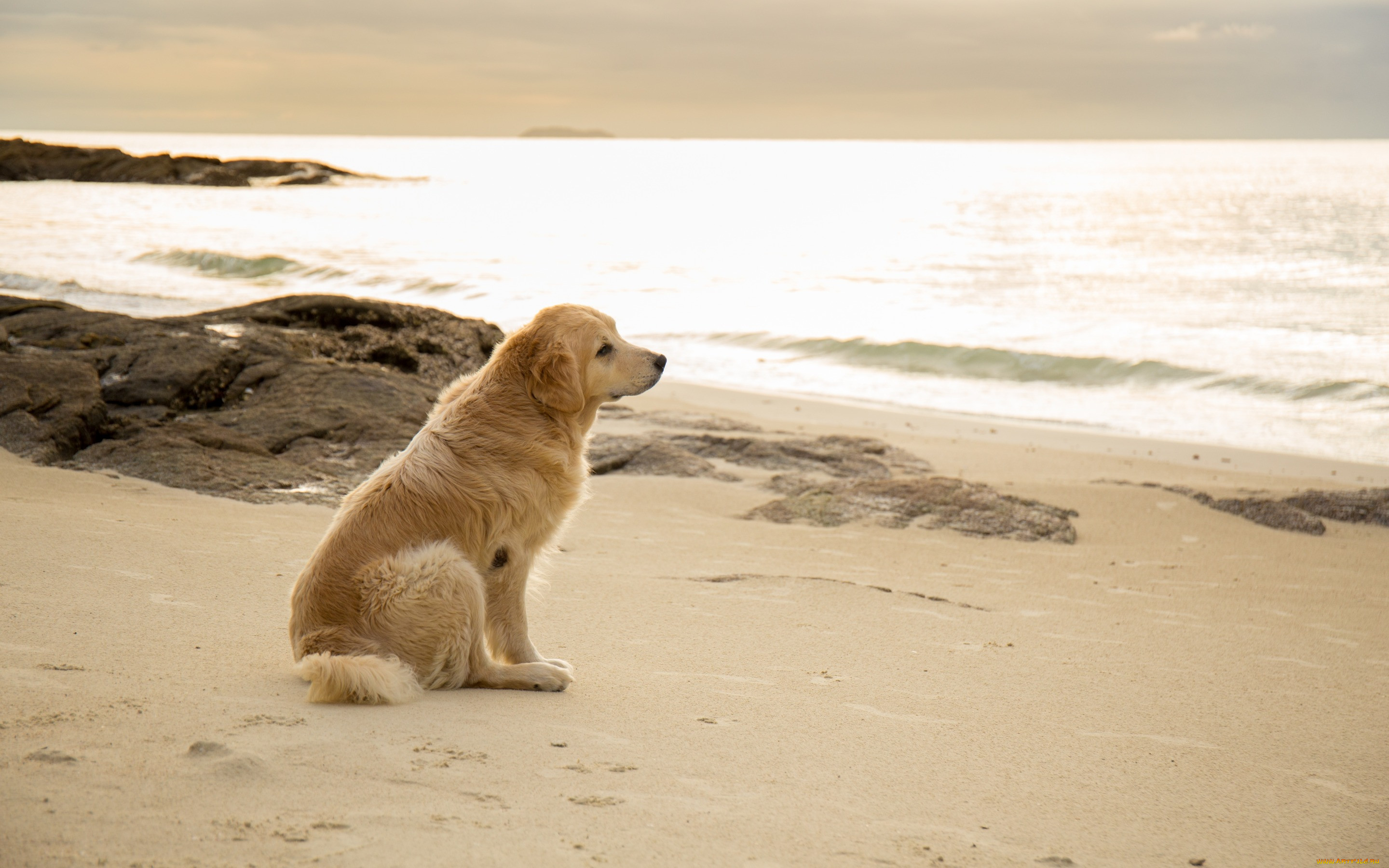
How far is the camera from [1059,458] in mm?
9594

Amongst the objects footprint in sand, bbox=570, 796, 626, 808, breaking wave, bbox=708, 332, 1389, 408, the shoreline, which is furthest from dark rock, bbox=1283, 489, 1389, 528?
breaking wave, bbox=708, 332, 1389, 408

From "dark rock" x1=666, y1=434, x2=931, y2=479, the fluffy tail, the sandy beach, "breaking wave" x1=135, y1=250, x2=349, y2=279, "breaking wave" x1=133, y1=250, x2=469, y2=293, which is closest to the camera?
the sandy beach

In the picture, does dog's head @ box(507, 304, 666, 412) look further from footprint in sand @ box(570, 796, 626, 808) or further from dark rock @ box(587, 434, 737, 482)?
dark rock @ box(587, 434, 737, 482)

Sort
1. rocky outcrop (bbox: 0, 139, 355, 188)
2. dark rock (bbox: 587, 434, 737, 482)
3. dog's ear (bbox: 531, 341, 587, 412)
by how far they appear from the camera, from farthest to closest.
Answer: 1. rocky outcrop (bbox: 0, 139, 355, 188)
2. dark rock (bbox: 587, 434, 737, 482)
3. dog's ear (bbox: 531, 341, 587, 412)

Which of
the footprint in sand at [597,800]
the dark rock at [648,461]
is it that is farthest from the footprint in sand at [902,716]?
the dark rock at [648,461]

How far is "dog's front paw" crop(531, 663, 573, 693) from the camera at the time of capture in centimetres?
368

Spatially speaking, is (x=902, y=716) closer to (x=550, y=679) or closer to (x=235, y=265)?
(x=550, y=679)

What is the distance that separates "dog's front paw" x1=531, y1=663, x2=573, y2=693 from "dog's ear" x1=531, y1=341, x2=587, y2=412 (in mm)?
968

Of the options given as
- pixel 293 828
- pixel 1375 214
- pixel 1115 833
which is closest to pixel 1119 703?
pixel 1115 833

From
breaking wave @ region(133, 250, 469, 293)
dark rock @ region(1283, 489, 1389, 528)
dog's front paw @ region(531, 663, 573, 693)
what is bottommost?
dog's front paw @ region(531, 663, 573, 693)

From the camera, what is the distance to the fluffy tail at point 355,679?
10.4ft

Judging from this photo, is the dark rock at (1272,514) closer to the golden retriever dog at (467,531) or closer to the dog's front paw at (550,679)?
the golden retriever dog at (467,531)

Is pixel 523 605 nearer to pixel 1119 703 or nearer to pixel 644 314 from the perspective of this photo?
pixel 1119 703

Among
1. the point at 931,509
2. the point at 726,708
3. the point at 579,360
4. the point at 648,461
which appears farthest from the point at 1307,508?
the point at 579,360
